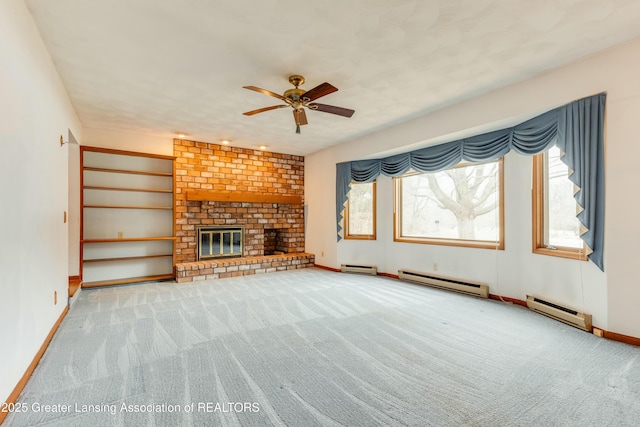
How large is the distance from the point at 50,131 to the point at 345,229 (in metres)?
4.54

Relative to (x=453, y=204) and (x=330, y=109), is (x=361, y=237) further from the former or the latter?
(x=330, y=109)

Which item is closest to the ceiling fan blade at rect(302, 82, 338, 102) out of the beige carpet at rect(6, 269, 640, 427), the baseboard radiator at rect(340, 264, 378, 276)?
the beige carpet at rect(6, 269, 640, 427)

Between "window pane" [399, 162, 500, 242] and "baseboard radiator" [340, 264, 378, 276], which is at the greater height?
"window pane" [399, 162, 500, 242]

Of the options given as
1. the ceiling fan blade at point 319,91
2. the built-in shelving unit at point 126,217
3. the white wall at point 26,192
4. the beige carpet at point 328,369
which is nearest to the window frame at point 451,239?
the beige carpet at point 328,369

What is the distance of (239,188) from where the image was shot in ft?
19.5

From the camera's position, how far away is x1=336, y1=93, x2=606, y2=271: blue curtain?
2635mm

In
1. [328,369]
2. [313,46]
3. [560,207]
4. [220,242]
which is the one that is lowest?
[328,369]

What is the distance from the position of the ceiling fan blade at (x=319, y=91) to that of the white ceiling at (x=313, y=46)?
241 millimetres

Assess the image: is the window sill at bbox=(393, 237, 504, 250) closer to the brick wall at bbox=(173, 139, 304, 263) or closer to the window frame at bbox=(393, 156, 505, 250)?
the window frame at bbox=(393, 156, 505, 250)

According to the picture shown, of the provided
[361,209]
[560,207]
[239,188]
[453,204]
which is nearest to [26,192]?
[239,188]

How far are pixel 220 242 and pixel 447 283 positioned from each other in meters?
4.22

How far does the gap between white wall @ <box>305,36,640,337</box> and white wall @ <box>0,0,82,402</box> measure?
4.20m

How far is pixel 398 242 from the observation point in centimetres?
521

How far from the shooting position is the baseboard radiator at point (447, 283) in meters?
3.93
